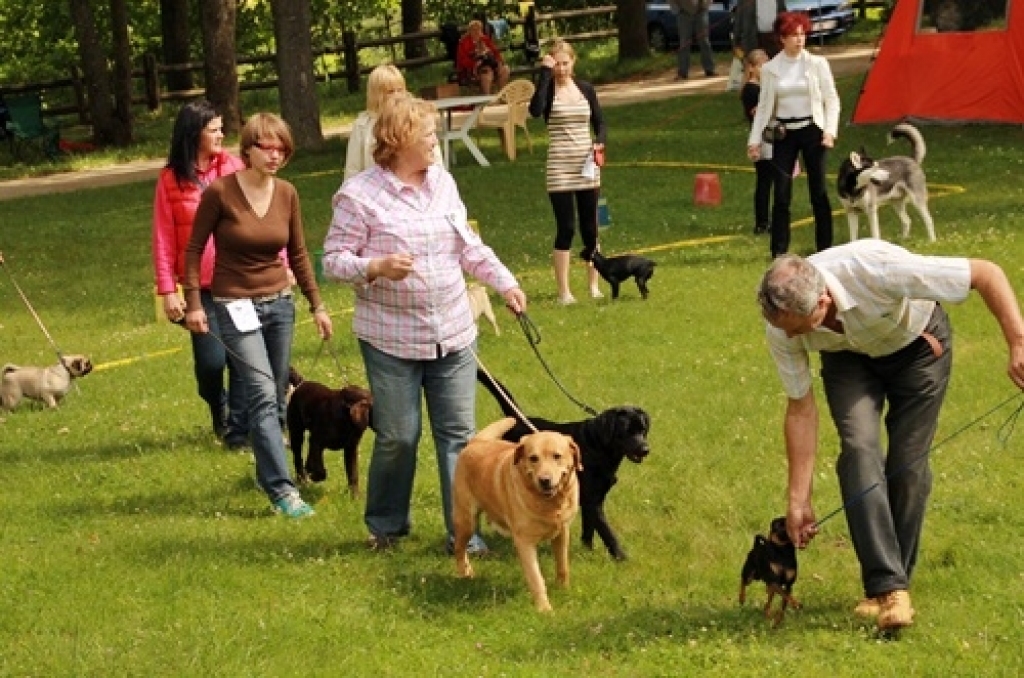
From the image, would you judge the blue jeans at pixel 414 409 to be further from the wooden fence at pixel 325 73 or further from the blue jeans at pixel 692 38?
the wooden fence at pixel 325 73

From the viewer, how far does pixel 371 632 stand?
6.73 meters

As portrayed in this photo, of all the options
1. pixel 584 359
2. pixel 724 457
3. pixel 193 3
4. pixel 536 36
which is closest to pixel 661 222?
pixel 584 359

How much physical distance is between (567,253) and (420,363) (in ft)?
20.6

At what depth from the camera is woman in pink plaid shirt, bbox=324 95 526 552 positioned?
23.2ft

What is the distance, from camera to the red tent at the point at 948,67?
A: 73.1ft

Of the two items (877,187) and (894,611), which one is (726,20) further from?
(894,611)

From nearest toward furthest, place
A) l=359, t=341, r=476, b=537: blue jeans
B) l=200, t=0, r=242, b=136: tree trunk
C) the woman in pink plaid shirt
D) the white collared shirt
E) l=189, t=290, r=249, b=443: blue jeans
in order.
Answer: the white collared shirt, the woman in pink plaid shirt, l=359, t=341, r=476, b=537: blue jeans, l=189, t=290, r=249, b=443: blue jeans, l=200, t=0, r=242, b=136: tree trunk

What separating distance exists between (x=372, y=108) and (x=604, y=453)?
2.95 m

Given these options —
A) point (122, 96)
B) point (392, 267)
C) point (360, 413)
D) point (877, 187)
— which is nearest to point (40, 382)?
point (360, 413)

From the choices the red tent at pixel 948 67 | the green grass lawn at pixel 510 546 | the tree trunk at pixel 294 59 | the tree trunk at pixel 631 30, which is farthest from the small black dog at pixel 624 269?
the tree trunk at pixel 631 30

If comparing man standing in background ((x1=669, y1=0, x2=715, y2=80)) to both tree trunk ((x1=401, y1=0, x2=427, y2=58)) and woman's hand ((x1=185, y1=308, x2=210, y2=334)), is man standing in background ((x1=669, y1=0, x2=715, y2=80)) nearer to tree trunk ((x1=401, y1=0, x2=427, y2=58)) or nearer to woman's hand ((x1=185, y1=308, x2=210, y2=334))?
tree trunk ((x1=401, y1=0, x2=427, y2=58))

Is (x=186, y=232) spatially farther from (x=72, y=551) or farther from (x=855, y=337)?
(x=855, y=337)

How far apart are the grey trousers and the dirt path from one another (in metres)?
22.0

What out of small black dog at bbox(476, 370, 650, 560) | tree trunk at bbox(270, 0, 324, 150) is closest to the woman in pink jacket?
small black dog at bbox(476, 370, 650, 560)
